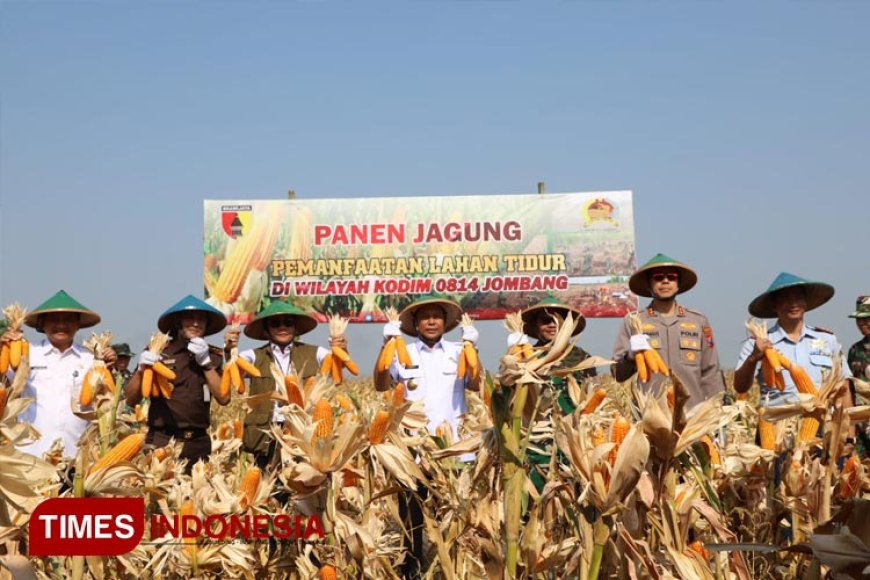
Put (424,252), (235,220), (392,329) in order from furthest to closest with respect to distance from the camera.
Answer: (424,252), (235,220), (392,329)

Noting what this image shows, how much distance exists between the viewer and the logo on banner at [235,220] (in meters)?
18.2

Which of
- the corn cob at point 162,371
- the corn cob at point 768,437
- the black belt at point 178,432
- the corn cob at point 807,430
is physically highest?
the corn cob at point 162,371

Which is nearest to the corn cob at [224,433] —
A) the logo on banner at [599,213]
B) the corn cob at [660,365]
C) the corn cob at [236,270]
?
the corn cob at [660,365]

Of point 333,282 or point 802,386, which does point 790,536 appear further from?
point 333,282

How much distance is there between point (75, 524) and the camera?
2.87 m

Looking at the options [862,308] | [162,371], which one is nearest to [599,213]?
[862,308]

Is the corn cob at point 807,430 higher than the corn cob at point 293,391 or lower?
lower

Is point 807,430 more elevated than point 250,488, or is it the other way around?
point 807,430

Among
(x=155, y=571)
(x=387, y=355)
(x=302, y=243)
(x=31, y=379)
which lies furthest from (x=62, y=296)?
(x=302, y=243)

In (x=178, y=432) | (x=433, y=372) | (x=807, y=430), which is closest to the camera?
(x=807, y=430)

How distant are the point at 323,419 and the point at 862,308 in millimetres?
6695

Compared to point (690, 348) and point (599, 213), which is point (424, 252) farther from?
point (690, 348)

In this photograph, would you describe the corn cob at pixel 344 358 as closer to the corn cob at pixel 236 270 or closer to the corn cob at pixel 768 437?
the corn cob at pixel 768 437

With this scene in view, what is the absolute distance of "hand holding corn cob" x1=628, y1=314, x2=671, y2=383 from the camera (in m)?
5.81
